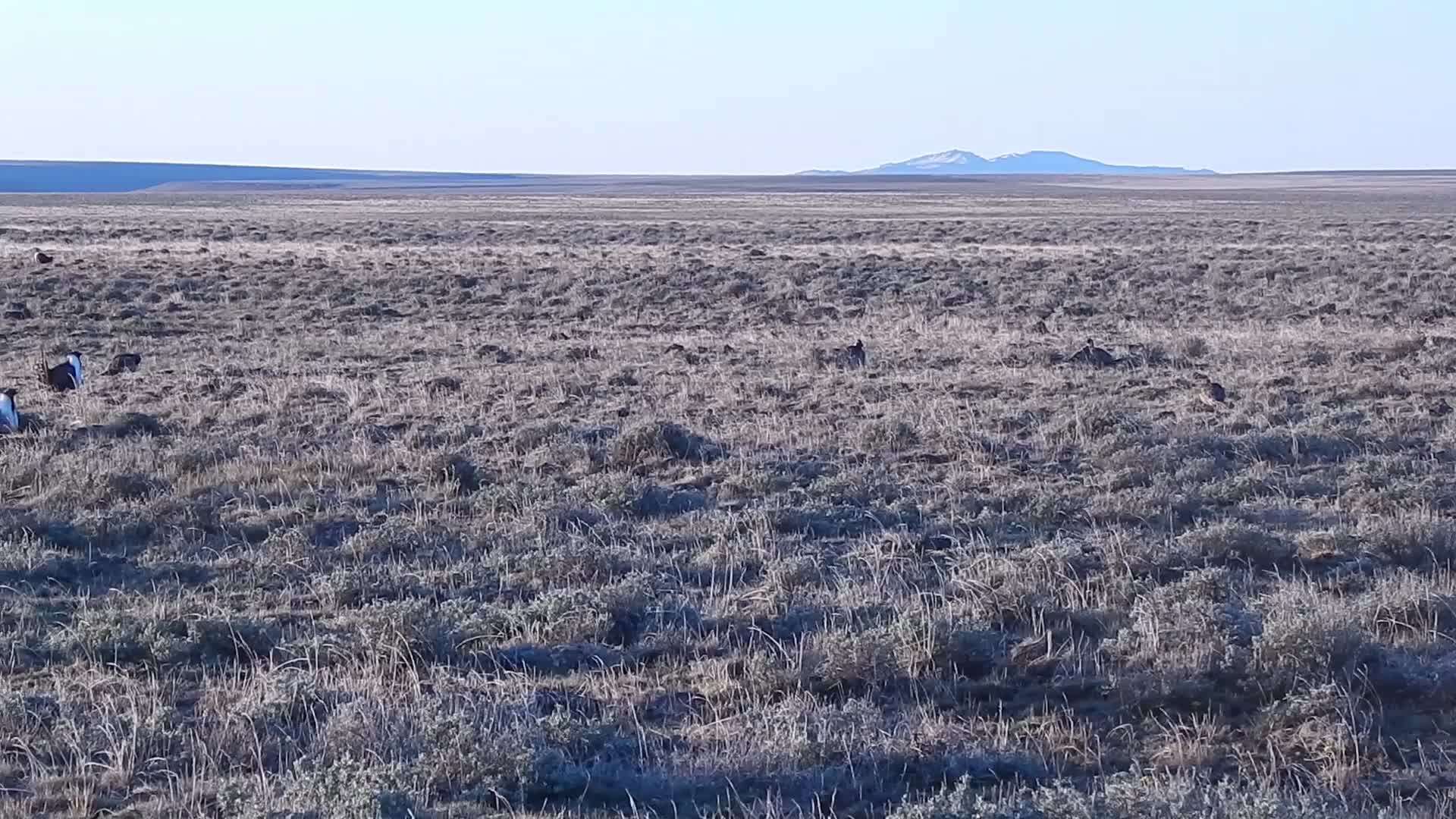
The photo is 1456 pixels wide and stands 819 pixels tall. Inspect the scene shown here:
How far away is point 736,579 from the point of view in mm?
6844

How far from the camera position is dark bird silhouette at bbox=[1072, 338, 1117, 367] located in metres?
14.8

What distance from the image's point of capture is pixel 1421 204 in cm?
7731

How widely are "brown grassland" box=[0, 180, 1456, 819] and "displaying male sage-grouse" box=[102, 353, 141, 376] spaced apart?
0.19 meters

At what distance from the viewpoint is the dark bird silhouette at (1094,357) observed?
1484cm

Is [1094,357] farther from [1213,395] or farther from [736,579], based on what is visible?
[736,579]

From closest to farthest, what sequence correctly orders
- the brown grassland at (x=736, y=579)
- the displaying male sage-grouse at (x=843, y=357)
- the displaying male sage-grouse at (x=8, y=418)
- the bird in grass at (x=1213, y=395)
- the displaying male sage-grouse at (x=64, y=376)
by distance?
the brown grassland at (x=736, y=579) < the displaying male sage-grouse at (x=8, y=418) < the bird in grass at (x=1213, y=395) < the displaying male sage-grouse at (x=64, y=376) < the displaying male sage-grouse at (x=843, y=357)

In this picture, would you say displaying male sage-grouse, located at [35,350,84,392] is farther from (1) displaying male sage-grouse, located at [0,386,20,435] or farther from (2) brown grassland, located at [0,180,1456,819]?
(1) displaying male sage-grouse, located at [0,386,20,435]

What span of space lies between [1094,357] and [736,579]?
9.04 meters

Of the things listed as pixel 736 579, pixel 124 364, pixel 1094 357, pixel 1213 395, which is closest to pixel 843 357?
pixel 1094 357

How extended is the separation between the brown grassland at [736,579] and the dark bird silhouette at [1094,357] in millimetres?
267

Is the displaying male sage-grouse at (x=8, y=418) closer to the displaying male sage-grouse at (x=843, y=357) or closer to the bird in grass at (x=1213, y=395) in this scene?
the displaying male sage-grouse at (x=843, y=357)

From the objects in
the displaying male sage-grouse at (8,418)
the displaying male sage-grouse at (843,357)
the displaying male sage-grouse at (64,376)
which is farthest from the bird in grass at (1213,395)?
the displaying male sage-grouse at (64,376)

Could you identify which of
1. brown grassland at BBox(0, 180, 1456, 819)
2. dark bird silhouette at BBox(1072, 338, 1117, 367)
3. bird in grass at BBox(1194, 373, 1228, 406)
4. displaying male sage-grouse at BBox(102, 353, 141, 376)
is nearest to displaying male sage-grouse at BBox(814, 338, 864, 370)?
brown grassland at BBox(0, 180, 1456, 819)

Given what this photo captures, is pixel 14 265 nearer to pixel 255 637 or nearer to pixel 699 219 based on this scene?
pixel 255 637
